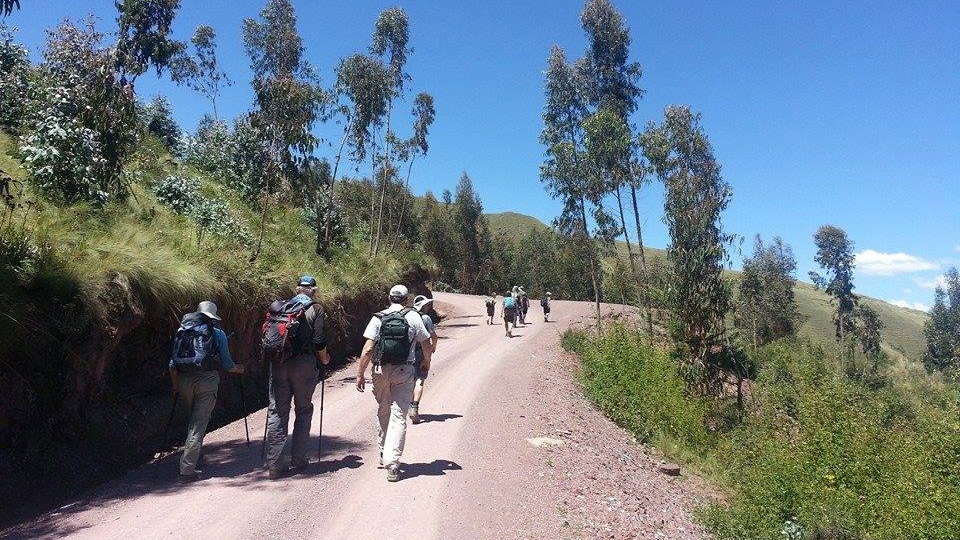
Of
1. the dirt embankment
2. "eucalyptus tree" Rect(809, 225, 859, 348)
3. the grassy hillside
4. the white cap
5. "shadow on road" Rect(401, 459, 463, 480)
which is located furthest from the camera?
the grassy hillside

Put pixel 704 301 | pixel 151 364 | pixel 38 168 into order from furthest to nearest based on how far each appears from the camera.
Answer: pixel 704 301, pixel 38 168, pixel 151 364

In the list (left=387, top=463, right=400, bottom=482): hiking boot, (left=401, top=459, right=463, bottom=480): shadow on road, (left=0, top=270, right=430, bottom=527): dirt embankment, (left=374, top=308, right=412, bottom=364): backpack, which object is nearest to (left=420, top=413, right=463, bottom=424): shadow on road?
(left=401, top=459, right=463, bottom=480): shadow on road

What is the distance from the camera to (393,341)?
19.5 feet

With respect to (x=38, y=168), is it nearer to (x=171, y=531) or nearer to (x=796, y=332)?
(x=171, y=531)

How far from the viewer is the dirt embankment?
573 cm

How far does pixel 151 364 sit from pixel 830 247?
198 ft

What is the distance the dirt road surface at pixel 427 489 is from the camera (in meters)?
4.98

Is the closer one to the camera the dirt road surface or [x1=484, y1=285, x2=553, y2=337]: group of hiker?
the dirt road surface

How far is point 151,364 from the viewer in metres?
7.92

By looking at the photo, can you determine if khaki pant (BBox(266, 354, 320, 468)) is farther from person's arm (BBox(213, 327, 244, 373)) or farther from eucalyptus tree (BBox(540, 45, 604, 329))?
eucalyptus tree (BBox(540, 45, 604, 329))

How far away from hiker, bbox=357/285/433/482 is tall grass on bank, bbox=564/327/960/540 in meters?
5.38

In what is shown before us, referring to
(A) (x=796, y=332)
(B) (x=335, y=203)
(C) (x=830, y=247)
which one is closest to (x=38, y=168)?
(B) (x=335, y=203)

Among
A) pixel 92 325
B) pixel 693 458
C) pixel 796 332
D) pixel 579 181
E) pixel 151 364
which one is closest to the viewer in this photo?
pixel 92 325

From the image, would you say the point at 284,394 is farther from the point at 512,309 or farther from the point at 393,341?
the point at 512,309
